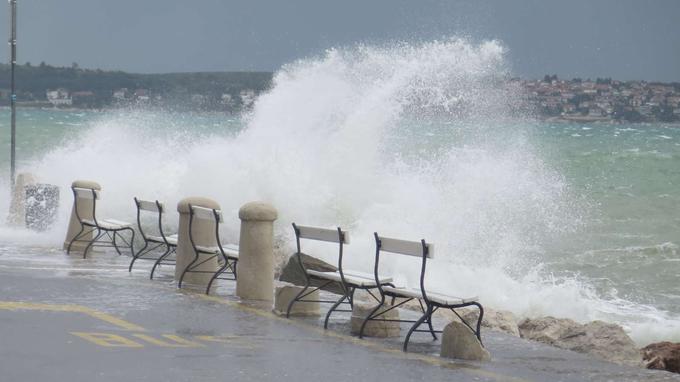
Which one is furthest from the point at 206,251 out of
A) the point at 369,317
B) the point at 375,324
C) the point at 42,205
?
the point at 42,205

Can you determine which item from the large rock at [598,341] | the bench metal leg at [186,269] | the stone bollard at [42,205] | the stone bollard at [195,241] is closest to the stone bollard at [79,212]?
the stone bollard at [42,205]

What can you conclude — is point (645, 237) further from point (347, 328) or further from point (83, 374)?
point (83, 374)

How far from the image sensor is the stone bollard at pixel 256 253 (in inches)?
540

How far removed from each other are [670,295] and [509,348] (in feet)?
41.2

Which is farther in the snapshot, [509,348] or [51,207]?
[51,207]

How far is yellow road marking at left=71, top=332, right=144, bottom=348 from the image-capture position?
34.6ft

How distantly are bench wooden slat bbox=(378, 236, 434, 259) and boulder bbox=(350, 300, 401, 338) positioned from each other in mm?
669

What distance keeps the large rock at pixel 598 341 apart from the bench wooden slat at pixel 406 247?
7.09ft

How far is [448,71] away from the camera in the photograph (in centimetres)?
2762

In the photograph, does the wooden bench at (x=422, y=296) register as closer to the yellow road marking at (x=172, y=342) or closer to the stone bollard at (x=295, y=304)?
the stone bollard at (x=295, y=304)

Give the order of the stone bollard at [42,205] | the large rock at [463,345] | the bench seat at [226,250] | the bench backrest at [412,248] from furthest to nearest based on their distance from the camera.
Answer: the stone bollard at [42,205], the bench seat at [226,250], the bench backrest at [412,248], the large rock at [463,345]

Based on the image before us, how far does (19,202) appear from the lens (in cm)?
2333

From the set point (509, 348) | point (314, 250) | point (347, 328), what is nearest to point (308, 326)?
point (347, 328)

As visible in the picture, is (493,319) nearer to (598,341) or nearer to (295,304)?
(598,341)
